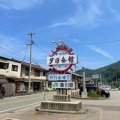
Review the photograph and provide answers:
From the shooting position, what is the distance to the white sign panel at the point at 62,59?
15.5 metres

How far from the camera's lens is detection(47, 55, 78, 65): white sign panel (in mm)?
15531

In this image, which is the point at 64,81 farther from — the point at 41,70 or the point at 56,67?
the point at 41,70

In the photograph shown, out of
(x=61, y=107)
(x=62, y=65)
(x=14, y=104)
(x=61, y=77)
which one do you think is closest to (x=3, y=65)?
(x=14, y=104)

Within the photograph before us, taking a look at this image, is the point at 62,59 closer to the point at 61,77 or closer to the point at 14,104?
the point at 61,77

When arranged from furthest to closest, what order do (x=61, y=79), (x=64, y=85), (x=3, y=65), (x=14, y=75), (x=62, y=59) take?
(x=14, y=75), (x=3, y=65), (x=62, y=59), (x=61, y=79), (x=64, y=85)

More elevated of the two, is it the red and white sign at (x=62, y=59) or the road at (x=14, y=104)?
the red and white sign at (x=62, y=59)

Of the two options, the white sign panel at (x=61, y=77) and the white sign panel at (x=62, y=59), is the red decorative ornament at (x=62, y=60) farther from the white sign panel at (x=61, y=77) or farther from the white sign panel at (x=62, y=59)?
the white sign panel at (x=61, y=77)

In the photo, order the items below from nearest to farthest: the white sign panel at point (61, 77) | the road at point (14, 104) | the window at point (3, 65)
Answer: the white sign panel at point (61, 77), the road at point (14, 104), the window at point (3, 65)

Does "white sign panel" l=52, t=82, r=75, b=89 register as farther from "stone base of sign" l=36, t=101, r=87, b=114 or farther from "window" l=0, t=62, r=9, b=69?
"window" l=0, t=62, r=9, b=69

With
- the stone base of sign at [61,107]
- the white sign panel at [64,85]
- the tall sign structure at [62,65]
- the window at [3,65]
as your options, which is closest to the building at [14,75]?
the window at [3,65]

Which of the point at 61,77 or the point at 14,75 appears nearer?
the point at 61,77

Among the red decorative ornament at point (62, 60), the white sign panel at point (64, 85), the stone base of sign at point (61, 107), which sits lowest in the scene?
the stone base of sign at point (61, 107)

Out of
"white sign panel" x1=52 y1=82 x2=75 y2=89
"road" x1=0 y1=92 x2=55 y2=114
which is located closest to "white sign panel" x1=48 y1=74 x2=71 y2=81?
"white sign panel" x1=52 y1=82 x2=75 y2=89

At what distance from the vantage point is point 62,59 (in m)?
15.9
